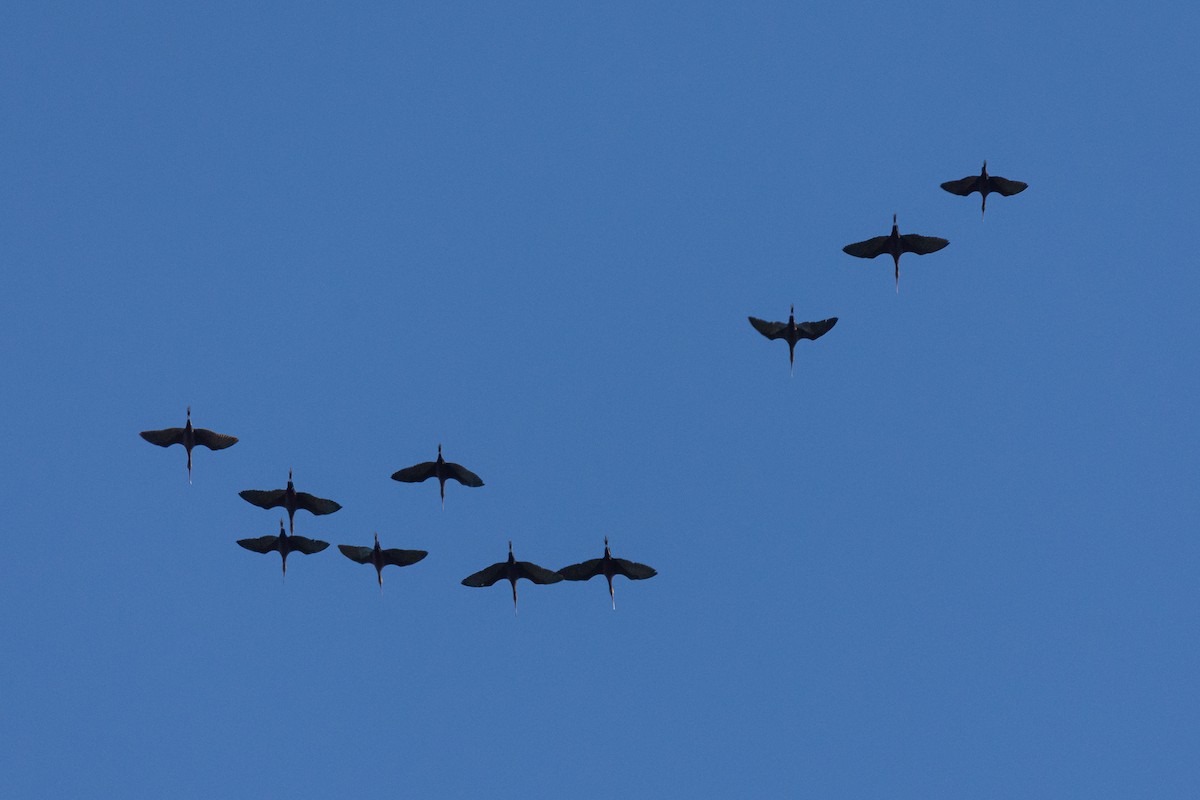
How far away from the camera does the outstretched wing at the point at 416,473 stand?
6297 cm

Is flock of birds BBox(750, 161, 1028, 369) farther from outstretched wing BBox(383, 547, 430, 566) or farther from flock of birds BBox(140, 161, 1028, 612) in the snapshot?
outstretched wing BBox(383, 547, 430, 566)

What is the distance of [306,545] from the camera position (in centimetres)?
6291

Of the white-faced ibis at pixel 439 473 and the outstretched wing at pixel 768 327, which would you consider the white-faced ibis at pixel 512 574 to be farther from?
the outstretched wing at pixel 768 327

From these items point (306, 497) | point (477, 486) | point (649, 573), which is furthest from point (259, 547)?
point (649, 573)

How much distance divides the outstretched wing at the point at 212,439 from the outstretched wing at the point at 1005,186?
28.7 metres

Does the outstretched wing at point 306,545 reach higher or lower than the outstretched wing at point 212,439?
lower

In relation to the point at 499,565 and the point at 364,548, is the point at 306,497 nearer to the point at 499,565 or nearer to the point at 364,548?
the point at 364,548

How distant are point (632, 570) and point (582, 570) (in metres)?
1.86

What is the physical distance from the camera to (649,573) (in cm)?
6241

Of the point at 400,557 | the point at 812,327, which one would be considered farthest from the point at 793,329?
the point at 400,557

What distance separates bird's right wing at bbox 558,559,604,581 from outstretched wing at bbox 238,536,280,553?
10355 millimetres

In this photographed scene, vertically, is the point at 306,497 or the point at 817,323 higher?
the point at 817,323

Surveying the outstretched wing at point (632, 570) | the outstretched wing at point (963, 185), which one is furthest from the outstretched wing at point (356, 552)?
the outstretched wing at point (963, 185)

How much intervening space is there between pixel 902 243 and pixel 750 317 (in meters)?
6.24
